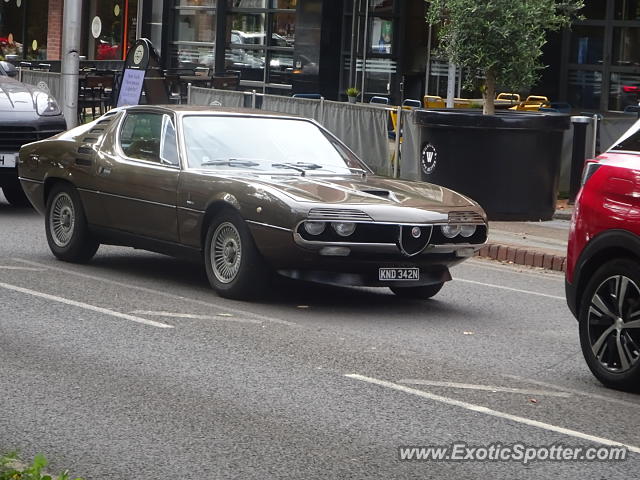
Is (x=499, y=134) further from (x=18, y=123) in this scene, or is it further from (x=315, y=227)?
(x=315, y=227)

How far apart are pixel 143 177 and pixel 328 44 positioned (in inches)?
802

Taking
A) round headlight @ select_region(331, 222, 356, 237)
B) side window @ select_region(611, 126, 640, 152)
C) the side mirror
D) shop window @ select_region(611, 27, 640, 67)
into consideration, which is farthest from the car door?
shop window @ select_region(611, 27, 640, 67)

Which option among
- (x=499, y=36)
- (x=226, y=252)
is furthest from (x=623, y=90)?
(x=226, y=252)

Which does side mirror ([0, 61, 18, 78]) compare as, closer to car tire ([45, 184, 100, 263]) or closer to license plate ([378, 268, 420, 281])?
car tire ([45, 184, 100, 263])

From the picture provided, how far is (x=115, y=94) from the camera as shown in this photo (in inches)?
1078

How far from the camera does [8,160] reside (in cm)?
1591

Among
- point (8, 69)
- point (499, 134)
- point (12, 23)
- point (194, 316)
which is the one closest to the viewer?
point (194, 316)

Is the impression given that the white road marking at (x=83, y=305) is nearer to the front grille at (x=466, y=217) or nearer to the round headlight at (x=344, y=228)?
the round headlight at (x=344, y=228)

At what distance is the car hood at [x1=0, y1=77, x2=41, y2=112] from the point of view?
16.2 meters

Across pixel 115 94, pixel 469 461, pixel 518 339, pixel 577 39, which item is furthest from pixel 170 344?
pixel 577 39

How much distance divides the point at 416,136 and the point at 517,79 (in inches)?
84.3

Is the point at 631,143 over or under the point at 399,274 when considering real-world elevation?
over

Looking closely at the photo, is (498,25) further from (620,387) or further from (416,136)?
(620,387)

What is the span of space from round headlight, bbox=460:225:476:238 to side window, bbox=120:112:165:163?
2.65 m
